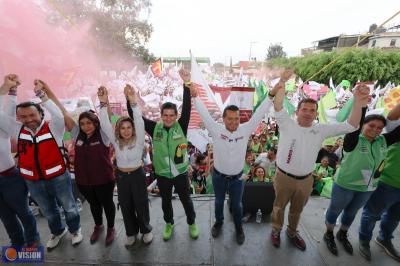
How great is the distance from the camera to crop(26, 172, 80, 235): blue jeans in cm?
280

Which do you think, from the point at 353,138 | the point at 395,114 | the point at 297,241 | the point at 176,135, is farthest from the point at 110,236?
the point at 395,114

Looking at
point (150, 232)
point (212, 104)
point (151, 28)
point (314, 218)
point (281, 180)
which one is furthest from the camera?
point (151, 28)

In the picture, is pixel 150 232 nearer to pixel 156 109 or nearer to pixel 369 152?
pixel 369 152

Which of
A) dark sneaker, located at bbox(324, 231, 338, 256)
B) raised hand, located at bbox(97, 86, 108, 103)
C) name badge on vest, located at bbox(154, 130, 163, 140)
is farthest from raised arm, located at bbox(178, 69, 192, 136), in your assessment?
dark sneaker, located at bbox(324, 231, 338, 256)

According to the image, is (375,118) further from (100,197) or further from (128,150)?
(100,197)

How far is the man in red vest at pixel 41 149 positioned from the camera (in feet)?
8.78

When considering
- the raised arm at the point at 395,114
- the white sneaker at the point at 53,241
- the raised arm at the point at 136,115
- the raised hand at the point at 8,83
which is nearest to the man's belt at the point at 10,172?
the raised hand at the point at 8,83

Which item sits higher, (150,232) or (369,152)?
(369,152)

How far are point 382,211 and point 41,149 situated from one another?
389cm

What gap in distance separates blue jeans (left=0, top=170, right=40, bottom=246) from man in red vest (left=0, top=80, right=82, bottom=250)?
13cm

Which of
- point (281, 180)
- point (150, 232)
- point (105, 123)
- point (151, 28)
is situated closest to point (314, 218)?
point (281, 180)

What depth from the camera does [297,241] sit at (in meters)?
3.14

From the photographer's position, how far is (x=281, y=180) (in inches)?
116

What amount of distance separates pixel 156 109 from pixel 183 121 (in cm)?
556
